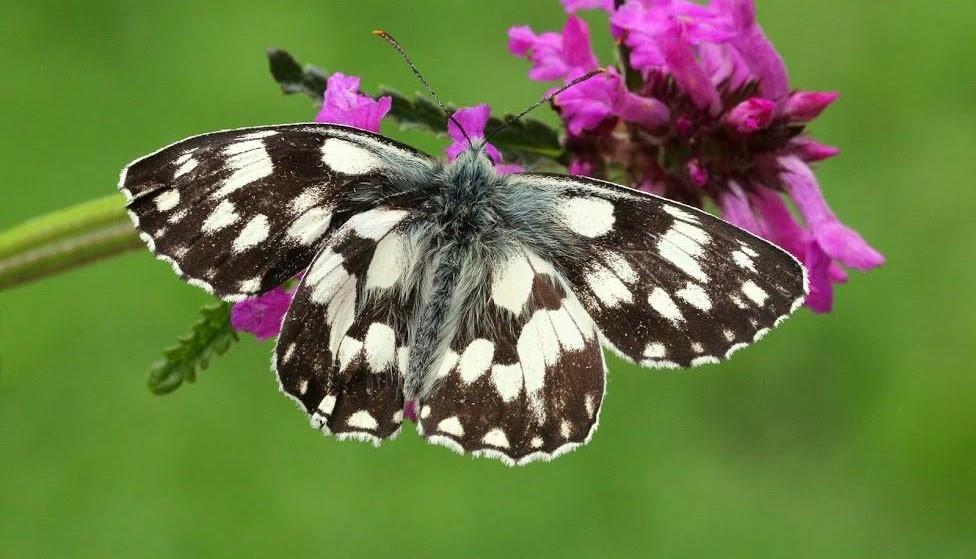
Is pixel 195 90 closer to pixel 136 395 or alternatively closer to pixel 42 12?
pixel 42 12

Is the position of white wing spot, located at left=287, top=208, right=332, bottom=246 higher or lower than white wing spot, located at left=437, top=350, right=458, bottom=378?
higher

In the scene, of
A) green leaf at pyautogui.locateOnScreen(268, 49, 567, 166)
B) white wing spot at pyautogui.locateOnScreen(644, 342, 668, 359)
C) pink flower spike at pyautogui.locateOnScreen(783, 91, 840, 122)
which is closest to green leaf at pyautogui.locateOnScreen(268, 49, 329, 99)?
green leaf at pyautogui.locateOnScreen(268, 49, 567, 166)

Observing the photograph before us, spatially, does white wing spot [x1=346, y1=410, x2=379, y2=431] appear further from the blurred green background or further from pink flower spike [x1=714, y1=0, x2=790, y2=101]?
the blurred green background

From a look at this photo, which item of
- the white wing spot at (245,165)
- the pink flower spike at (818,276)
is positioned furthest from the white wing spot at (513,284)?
the pink flower spike at (818,276)

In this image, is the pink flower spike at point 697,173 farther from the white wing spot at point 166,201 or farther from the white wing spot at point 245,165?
the white wing spot at point 166,201

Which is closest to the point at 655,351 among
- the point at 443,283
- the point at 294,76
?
the point at 443,283
